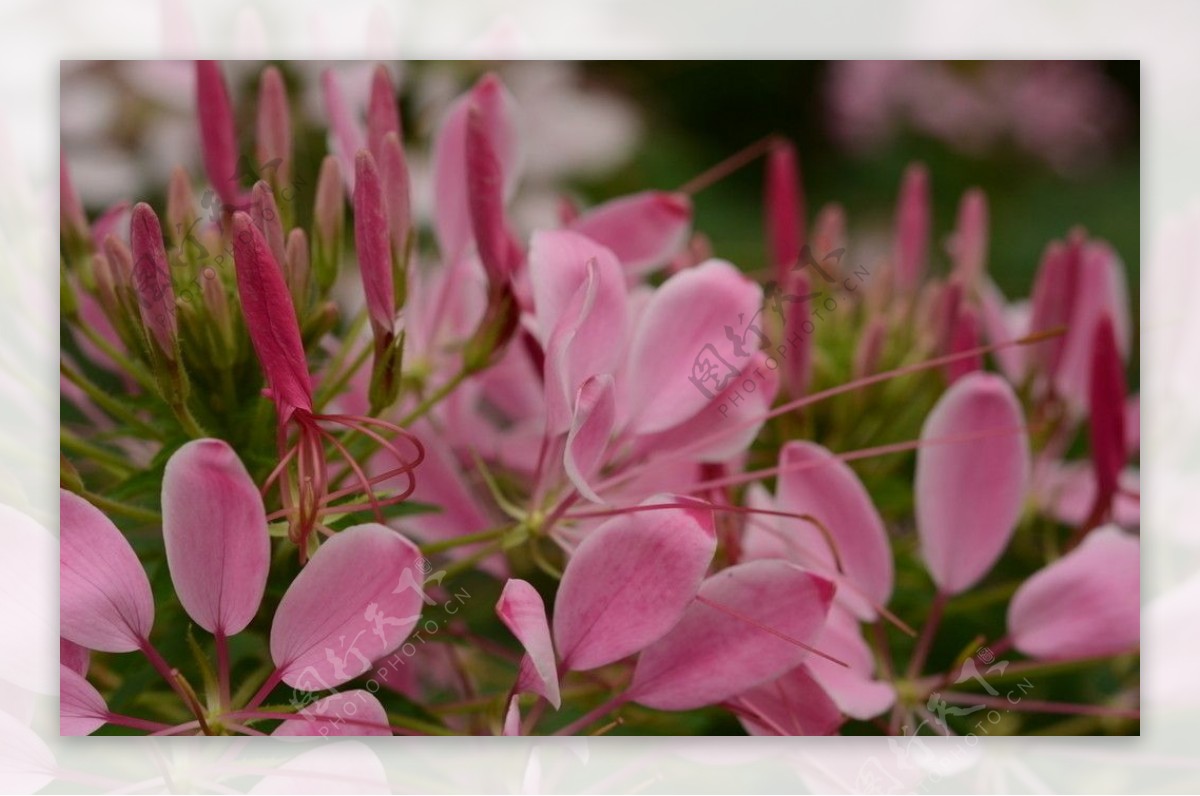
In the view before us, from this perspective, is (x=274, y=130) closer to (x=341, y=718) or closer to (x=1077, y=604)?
(x=341, y=718)

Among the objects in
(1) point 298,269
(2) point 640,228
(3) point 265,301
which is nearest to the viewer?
(3) point 265,301

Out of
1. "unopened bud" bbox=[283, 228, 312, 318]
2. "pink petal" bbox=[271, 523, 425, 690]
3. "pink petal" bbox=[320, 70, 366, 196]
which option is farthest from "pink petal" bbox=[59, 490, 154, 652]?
"pink petal" bbox=[320, 70, 366, 196]

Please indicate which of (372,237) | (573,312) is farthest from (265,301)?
(573,312)

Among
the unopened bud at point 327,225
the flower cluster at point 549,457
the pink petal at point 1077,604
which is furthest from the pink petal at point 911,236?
the unopened bud at point 327,225

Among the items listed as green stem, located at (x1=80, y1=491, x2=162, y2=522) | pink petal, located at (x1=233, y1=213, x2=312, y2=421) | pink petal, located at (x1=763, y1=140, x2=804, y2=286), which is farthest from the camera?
pink petal, located at (x1=763, y1=140, x2=804, y2=286)

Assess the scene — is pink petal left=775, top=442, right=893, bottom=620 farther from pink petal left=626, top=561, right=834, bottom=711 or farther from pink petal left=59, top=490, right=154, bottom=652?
pink petal left=59, top=490, right=154, bottom=652
